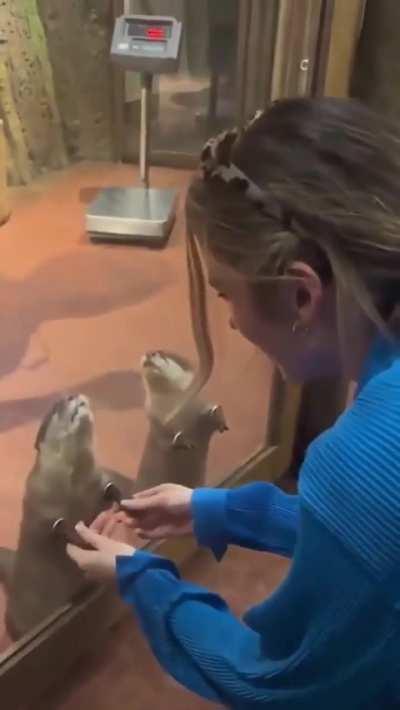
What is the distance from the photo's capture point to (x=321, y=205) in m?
0.62

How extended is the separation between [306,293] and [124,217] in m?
1.25

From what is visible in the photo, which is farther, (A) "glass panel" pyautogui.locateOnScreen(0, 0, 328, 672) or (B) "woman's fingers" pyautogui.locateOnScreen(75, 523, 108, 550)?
(A) "glass panel" pyautogui.locateOnScreen(0, 0, 328, 672)

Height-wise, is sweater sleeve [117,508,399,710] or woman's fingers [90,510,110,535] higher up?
sweater sleeve [117,508,399,710]

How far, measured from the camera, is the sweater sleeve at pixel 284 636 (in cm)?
58

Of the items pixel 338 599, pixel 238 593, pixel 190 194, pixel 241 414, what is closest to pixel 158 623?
pixel 338 599

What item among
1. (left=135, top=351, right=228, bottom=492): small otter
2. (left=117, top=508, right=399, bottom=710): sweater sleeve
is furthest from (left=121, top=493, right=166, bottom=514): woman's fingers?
(left=135, top=351, right=228, bottom=492): small otter

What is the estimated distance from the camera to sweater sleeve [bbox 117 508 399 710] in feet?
1.91

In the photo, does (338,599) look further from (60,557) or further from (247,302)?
(60,557)

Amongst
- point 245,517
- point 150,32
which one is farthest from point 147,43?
point 245,517

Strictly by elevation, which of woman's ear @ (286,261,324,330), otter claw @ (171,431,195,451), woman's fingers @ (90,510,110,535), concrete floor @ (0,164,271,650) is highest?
woman's ear @ (286,261,324,330)

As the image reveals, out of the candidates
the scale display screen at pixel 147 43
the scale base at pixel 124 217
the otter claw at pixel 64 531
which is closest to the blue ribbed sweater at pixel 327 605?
the otter claw at pixel 64 531

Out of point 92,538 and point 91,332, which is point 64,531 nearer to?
point 92,538

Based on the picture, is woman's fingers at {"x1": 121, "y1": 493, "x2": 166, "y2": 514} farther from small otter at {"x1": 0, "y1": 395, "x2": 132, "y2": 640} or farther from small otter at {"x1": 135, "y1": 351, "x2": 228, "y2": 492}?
small otter at {"x1": 135, "y1": 351, "x2": 228, "y2": 492}

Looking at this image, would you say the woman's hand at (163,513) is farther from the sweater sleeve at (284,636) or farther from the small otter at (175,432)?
the small otter at (175,432)
